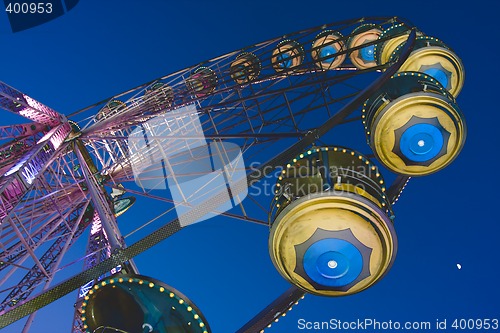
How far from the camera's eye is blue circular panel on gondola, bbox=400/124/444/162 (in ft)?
27.7

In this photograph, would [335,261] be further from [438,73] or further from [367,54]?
[367,54]

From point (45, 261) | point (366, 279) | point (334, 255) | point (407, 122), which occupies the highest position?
point (407, 122)

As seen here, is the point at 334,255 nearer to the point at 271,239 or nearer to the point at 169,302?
the point at 271,239

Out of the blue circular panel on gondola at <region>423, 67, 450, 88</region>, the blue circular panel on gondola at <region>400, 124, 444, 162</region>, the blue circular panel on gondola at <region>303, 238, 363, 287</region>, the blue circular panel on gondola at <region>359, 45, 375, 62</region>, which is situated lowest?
the blue circular panel on gondola at <region>303, 238, 363, 287</region>

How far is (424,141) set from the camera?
8.45m

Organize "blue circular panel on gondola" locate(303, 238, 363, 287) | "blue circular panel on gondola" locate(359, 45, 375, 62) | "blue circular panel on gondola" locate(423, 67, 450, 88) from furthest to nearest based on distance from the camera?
"blue circular panel on gondola" locate(359, 45, 375, 62) → "blue circular panel on gondola" locate(423, 67, 450, 88) → "blue circular panel on gondola" locate(303, 238, 363, 287)

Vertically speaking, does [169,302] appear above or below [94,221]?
above

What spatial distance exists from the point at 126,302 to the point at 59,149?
7424mm

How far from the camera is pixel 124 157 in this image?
15.5 m

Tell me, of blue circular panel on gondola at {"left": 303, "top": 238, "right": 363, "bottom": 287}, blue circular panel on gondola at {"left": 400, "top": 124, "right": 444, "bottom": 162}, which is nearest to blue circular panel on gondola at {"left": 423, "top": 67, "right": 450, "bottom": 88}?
blue circular panel on gondola at {"left": 400, "top": 124, "right": 444, "bottom": 162}

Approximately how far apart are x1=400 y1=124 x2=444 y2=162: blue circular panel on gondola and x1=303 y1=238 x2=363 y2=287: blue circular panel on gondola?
9.60 ft

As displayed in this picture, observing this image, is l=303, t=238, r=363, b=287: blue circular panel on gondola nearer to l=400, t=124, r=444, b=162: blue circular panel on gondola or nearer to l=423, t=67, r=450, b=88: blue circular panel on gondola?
l=400, t=124, r=444, b=162: blue circular panel on gondola

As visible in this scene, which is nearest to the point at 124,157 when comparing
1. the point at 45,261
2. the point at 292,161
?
the point at 45,261

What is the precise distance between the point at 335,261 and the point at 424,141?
326 cm
